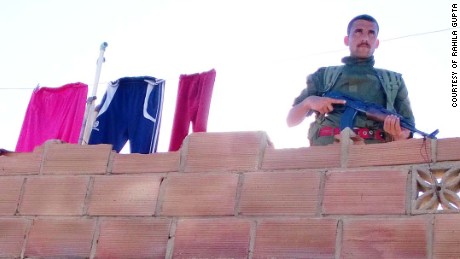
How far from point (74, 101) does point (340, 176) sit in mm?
3985

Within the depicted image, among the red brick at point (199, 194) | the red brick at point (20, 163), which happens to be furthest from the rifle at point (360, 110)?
the red brick at point (20, 163)

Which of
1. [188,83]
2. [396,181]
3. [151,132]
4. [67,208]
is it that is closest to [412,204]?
[396,181]

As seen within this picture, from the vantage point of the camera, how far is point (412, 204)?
3229 mm

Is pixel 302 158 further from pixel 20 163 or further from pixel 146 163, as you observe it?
pixel 20 163

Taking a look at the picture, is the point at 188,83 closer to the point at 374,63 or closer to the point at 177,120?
the point at 177,120

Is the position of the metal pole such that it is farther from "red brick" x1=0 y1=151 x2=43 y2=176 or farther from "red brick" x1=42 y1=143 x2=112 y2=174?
"red brick" x1=42 y1=143 x2=112 y2=174

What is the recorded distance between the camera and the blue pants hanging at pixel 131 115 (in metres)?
5.50

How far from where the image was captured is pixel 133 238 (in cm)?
370

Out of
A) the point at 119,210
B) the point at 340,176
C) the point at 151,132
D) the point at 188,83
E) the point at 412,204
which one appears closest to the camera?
the point at 412,204

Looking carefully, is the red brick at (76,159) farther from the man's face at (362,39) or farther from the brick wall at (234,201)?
the man's face at (362,39)

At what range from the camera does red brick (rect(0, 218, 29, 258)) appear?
3.93m

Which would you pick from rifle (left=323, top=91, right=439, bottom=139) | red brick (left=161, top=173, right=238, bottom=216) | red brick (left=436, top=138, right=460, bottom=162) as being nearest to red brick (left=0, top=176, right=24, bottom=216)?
red brick (left=161, top=173, right=238, bottom=216)

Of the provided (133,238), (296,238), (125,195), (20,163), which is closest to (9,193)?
(20,163)

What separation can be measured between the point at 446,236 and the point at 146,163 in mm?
1600
